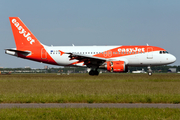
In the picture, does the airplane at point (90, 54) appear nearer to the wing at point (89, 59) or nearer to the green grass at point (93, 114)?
the wing at point (89, 59)

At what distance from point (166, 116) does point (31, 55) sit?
122 feet

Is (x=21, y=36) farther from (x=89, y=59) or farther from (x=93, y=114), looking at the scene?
(x=93, y=114)

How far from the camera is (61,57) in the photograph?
45.3 metres

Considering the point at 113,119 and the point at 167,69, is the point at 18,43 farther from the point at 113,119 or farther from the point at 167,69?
the point at 167,69

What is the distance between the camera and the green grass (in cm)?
1069

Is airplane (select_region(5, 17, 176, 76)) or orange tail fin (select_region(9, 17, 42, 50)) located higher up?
orange tail fin (select_region(9, 17, 42, 50))

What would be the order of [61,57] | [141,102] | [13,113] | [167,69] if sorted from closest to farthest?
1. [13,113]
2. [141,102]
3. [61,57]
4. [167,69]

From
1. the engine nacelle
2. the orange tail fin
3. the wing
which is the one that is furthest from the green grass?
the orange tail fin

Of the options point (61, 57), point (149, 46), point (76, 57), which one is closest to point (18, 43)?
point (61, 57)

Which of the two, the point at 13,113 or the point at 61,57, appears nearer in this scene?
the point at 13,113

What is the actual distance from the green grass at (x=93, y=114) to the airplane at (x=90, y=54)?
28.3m

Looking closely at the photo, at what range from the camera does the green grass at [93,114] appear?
10688mm

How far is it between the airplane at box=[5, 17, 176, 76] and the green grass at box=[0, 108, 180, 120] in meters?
28.3

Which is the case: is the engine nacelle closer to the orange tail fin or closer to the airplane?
the airplane
